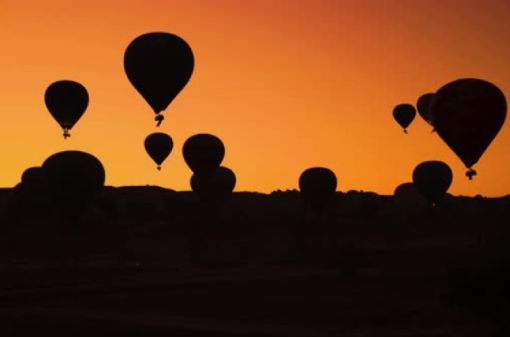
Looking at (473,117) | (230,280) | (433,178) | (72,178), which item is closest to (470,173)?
(473,117)

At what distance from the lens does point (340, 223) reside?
5650 inches

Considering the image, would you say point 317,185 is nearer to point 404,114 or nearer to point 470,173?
point 404,114

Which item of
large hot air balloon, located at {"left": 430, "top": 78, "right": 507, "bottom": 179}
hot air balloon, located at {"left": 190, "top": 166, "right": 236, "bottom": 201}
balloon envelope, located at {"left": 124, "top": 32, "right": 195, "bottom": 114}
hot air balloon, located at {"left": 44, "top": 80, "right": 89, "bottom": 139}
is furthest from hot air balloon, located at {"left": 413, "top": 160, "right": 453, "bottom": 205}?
balloon envelope, located at {"left": 124, "top": 32, "right": 195, "bottom": 114}

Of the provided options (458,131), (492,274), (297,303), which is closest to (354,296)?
(297,303)

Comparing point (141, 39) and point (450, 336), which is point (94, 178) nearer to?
point (141, 39)

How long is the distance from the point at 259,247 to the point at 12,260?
2528 centimetres

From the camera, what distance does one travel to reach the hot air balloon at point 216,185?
98.0 meters

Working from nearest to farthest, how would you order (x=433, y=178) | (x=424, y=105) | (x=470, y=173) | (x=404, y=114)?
(x=470, y=173)
(x=424, y=105)
(x=404, y=114)
(x=433, y=178)

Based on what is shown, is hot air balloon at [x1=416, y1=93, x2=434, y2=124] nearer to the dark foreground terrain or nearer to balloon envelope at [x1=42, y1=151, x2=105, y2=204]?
the dark foreground terrain

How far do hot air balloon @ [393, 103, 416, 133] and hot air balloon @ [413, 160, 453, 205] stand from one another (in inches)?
435

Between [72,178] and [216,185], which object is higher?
[216,185]

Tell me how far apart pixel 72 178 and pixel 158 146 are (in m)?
20.6

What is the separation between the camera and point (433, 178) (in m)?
93.0

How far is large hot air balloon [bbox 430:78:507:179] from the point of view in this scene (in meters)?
53.5
